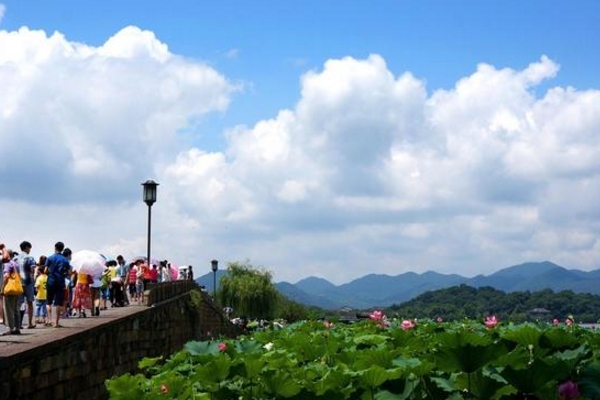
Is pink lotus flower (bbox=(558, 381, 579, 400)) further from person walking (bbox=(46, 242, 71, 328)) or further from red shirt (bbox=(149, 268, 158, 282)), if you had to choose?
red shirt (bbox=(149, 268, 158, 282))

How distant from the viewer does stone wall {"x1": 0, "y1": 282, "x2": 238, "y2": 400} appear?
36.4 feet

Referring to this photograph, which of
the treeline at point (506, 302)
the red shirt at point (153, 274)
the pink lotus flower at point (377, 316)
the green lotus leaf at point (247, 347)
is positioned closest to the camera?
the green lotus leaf at point (247, 347)

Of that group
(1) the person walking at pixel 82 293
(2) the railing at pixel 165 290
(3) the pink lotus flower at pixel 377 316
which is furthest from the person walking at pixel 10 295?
(2) the railing at pixel 165 290

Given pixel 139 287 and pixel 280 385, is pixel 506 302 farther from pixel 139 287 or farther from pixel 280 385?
pixel 280 385

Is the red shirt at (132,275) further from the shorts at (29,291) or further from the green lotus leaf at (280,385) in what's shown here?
the green lotus leaf at (280,385)

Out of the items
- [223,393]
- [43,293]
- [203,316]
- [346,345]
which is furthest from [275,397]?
[203,316]

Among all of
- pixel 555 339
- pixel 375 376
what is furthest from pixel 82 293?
pixel 375 376

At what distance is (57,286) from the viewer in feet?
44.8

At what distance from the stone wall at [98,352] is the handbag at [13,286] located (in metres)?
0.93

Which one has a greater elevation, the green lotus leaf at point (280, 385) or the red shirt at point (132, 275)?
the red shirt at point (132, 275)

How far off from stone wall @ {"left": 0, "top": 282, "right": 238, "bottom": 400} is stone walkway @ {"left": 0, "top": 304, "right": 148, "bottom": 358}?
0.10 meters

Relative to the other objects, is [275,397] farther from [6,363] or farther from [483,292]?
[483,292]

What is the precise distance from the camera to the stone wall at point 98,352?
11098 mm

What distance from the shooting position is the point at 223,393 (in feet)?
12.0
